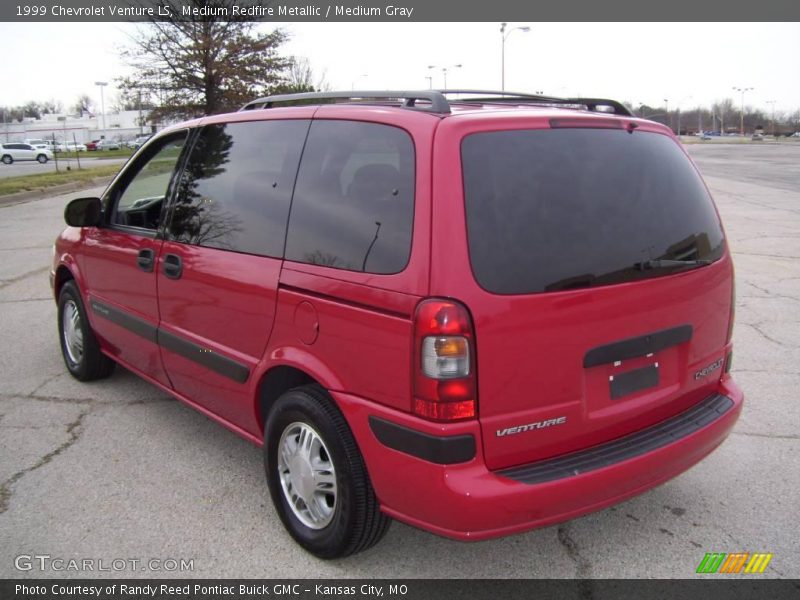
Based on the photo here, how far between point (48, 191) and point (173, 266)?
19267 mm

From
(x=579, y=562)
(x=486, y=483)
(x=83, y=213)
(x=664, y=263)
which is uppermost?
(x=83, y=213)

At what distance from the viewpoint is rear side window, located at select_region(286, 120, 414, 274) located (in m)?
2.41

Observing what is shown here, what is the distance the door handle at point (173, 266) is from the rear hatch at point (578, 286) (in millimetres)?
1778

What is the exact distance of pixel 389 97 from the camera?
288cm

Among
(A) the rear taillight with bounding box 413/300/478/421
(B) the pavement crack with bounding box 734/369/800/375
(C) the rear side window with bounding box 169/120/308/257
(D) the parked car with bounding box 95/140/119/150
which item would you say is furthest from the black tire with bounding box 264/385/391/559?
(D) the parked car with bounding box 95/140/119/150

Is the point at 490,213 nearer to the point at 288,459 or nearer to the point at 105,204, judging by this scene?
the point at 288,459

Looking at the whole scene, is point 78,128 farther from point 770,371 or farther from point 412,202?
point 412,202

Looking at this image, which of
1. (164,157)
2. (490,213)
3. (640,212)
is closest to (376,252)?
(490,213)

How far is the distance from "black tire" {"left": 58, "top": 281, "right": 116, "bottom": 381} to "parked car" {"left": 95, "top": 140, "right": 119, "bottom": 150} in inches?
2834

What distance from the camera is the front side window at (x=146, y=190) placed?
3.95 m

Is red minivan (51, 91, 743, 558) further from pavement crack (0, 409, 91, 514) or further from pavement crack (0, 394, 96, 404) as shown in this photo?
pavement crack (0, 394, 96, 404)

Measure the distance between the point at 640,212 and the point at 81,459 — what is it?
10.2 ft

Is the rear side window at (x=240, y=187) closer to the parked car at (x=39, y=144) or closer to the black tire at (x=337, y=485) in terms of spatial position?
the black tire at (x=337, y=485)

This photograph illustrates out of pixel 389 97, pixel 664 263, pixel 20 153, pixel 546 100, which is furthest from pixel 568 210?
pixel 20 153
